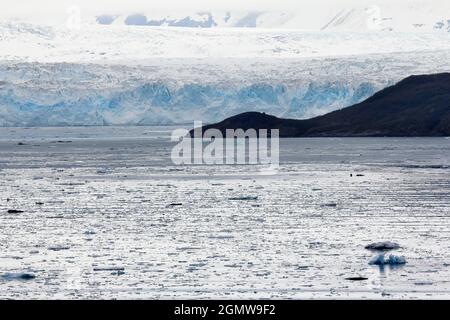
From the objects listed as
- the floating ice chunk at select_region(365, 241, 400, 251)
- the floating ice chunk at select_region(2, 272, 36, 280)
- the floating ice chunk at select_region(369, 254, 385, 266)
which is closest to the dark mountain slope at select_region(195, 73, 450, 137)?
the floating ice chunk at select_region(365, 241, 400, 251)

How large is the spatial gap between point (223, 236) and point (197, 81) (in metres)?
116

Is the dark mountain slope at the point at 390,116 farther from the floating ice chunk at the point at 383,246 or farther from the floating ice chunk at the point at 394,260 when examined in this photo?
the floating ice chunk at the point at 394,260

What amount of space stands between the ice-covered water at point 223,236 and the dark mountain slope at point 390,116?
81.4 metres

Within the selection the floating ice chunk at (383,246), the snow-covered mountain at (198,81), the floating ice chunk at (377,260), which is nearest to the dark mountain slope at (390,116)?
the snow-covered mountain at (198,81)

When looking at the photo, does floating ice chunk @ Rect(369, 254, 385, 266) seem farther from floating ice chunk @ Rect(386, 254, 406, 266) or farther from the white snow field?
the white snow field

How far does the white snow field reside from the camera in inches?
5300

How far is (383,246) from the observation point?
23.2 m

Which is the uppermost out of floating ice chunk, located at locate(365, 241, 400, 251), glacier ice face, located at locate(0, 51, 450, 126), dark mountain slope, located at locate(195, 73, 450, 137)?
glacier ice face, located at locate(0, 51, 450, 126)

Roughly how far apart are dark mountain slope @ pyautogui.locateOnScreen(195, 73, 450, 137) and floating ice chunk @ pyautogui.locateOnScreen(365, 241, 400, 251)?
105 m

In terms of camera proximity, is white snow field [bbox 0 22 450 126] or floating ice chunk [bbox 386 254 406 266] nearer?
floating ice chunk [bbox 386 254 406 266]

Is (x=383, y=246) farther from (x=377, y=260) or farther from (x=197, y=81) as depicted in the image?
(x=197, y=81)

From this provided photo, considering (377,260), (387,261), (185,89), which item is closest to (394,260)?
(387,261)

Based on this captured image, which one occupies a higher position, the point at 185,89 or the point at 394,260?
the point at 185,89

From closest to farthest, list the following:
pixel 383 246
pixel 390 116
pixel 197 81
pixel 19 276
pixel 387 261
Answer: pixel 19 276 < pixel 387 261 < pixel 383 246 < pixel 390 116 < pixel 197 81
